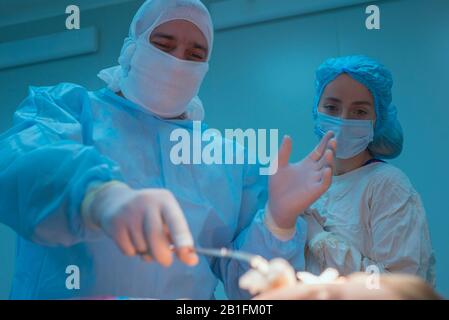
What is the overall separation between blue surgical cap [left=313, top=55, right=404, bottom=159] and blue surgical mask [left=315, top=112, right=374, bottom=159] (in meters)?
0.05

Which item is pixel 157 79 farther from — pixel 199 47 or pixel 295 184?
pixel 295 184

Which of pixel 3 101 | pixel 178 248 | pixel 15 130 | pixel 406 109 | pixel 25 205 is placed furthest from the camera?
pixel 406 109

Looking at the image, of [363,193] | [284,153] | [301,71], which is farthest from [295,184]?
[301,71]

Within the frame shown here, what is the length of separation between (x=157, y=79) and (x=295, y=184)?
40 centimetres

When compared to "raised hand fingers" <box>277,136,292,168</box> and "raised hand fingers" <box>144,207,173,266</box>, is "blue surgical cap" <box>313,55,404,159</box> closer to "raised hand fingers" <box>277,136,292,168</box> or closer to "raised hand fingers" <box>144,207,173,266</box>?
"raised hand fingers" <box>277,136,292,168</box>

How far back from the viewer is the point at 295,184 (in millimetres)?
1118

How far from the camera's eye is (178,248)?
0.77 m

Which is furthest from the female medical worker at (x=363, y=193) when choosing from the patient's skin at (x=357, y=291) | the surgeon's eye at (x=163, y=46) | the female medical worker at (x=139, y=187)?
the surgeon's eye at (x=163, y=46)

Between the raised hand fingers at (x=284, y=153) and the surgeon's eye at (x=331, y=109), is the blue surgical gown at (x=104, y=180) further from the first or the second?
the surgeon's eye at (x=331, y=109)

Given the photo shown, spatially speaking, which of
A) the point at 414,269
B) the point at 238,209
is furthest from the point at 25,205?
the point at 414,269

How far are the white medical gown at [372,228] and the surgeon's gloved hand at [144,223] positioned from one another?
49cm

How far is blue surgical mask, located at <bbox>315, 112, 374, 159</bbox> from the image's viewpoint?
1358 mm

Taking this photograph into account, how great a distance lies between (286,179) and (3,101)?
0.92 metres

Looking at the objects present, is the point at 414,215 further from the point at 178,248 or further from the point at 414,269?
the point at 178,248
